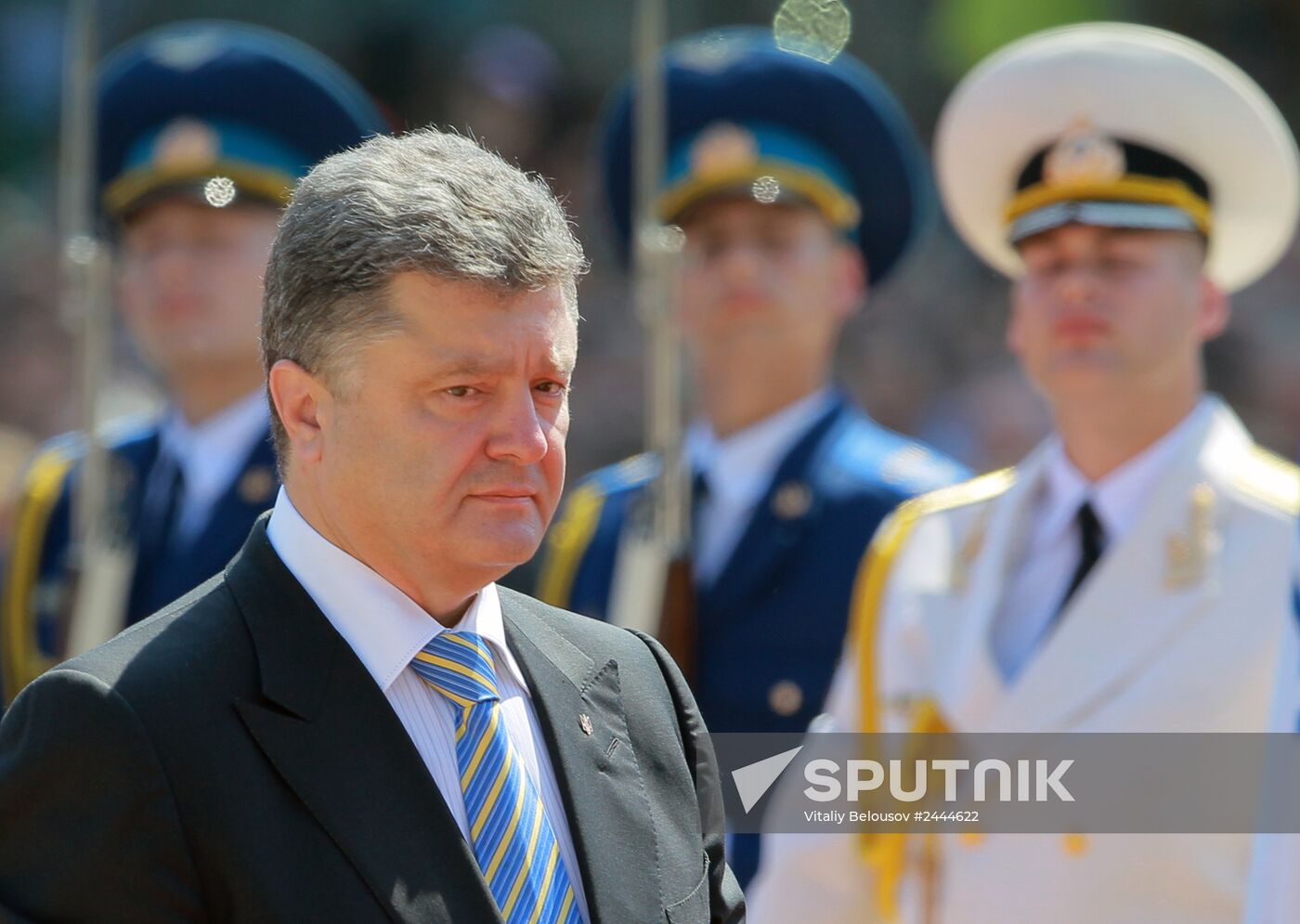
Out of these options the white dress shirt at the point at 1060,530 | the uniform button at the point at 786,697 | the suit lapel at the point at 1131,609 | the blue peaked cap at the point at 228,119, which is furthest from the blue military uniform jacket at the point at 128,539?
the suit lapel at the point at 1131,609

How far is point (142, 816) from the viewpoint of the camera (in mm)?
1604

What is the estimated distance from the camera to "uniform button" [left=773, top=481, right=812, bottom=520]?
4320mm

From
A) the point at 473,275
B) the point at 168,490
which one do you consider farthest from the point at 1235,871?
the point at 168,490

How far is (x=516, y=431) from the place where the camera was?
1.80 meters

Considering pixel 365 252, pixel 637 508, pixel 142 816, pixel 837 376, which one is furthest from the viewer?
pixel 837 376

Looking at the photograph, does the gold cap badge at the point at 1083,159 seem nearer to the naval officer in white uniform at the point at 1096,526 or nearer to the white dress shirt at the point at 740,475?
the naval officer in white uniform at the point at 1096,526

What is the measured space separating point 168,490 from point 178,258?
565 millimetres

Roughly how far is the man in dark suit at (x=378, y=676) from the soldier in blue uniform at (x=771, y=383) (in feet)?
7.34

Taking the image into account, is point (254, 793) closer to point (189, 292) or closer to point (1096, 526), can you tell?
point (1096, 526)

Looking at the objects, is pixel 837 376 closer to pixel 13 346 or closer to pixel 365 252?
pixel 13 346

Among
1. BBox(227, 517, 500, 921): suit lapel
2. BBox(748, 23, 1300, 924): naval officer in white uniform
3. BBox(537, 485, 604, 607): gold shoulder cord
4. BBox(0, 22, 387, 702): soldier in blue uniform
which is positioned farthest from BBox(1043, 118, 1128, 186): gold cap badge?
BBox(227, 517, 500, 921): suit lapel

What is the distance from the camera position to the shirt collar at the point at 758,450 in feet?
14.5

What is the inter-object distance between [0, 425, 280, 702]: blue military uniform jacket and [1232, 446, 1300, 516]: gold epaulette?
6.84 feet

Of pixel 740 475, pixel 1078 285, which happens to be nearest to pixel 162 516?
pixel 740 475
